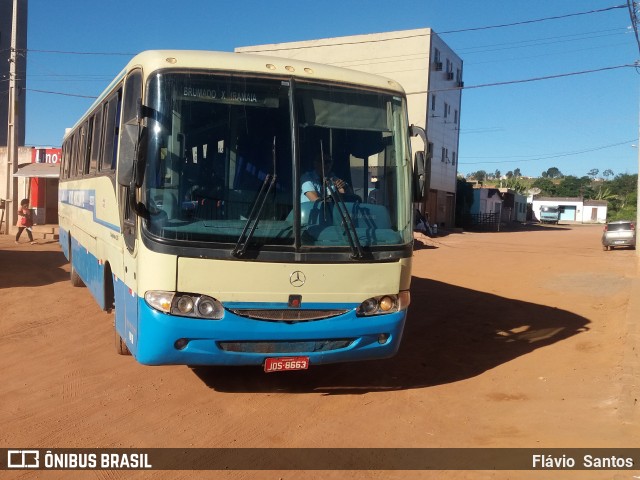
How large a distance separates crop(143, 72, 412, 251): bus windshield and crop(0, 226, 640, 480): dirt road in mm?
1611

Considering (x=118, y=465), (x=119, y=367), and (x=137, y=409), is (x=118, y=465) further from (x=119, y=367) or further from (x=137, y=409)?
(x=119, y=367)

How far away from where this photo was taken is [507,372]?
7422 mm

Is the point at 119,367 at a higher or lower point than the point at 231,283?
lower

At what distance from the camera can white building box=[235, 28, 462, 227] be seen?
38.7 metres

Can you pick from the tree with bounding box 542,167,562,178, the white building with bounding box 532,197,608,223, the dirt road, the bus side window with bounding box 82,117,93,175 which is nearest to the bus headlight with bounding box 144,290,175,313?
the dirt road

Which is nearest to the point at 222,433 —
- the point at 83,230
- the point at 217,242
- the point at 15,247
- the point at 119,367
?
the point at 217,242

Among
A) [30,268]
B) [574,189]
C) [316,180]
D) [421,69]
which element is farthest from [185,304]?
[574,189]

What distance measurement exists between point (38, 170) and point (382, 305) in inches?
944

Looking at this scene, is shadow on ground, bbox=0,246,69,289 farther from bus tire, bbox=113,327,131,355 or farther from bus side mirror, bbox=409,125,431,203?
bus side mirror, bbox=409,125,431,203

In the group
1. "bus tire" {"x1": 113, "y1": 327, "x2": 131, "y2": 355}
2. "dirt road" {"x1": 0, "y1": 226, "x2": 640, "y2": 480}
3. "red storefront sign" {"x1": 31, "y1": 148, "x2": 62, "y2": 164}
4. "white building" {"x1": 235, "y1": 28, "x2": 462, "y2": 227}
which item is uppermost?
"white building" {"x1": 235, "y1": 28, "x2": 462, "y2": 227}

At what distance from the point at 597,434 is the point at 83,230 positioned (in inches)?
301

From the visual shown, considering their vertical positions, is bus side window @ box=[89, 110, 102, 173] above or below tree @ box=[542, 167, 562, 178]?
below

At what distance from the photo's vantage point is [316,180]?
555 centimetres

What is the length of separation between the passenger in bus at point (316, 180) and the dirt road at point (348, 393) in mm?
2003
